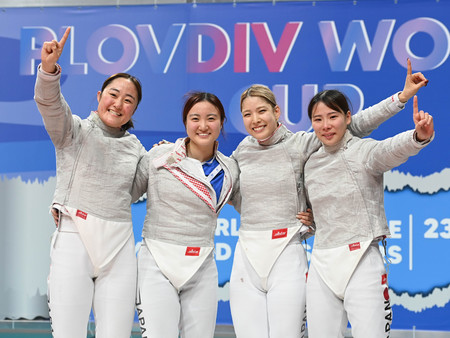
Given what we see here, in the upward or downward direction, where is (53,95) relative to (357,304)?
upward

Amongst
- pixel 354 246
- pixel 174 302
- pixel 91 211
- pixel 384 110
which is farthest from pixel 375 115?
pixel 91 211

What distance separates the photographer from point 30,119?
488 centimetres

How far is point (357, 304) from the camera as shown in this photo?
2408 mm

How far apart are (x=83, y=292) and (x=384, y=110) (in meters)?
1.62

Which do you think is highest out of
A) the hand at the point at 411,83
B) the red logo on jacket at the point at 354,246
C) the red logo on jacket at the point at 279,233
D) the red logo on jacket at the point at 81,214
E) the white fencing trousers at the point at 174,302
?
the hand at the point at 411,83

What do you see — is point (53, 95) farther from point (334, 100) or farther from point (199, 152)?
point (334, 100)

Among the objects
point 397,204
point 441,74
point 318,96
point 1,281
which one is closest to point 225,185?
point 318,96

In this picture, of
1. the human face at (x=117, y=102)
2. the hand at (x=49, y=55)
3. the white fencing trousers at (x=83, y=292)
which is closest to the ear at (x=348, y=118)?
the human face at (x=117, y=102)

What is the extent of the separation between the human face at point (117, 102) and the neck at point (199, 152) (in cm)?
34

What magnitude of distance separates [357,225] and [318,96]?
0.63 metres

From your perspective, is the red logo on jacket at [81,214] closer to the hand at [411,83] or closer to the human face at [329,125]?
the human face at [329,125]

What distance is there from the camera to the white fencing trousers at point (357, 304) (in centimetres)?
239

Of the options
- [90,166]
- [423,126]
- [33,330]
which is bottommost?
[33,330]

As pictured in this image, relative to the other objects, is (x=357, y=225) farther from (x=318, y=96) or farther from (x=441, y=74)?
(x=441, y=74)
